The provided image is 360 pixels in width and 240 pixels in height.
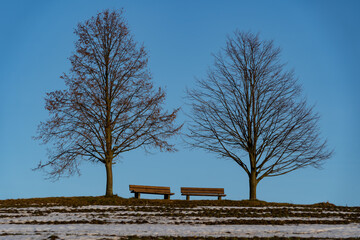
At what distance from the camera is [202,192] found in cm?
2280

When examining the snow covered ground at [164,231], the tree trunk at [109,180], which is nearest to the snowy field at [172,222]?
the snow covered ground at [164,231]

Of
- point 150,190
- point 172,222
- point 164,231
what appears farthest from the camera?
point 150,190

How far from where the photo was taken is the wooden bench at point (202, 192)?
22.6 m

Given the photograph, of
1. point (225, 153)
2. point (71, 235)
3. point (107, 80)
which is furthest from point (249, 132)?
point (71, 235)

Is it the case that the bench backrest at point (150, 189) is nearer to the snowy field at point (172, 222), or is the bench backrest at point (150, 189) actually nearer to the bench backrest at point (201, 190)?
the bench backrest at point (201, 190)

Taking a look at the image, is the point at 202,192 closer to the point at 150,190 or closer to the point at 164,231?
the point at 150,190

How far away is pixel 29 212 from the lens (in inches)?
654

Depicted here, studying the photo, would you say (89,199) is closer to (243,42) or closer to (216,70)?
(216,70)

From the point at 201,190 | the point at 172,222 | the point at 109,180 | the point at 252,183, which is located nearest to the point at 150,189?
the point at 109,180

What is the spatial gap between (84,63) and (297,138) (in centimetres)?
1314

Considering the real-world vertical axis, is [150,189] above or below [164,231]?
above

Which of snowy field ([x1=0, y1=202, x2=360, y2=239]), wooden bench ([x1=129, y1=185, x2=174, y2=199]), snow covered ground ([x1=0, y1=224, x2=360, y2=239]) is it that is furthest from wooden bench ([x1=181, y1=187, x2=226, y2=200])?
snow covered ground ([x1=0, y1=224, x2=360, y2=239])

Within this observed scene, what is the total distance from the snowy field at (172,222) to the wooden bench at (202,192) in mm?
4275

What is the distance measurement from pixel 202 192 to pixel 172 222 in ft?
30.4
